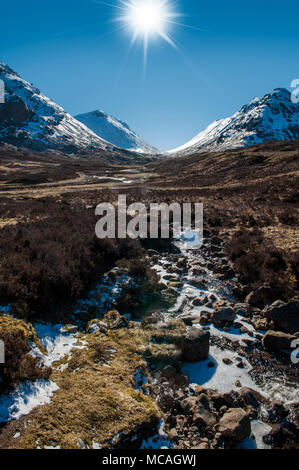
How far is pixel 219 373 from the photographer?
669 centimetres

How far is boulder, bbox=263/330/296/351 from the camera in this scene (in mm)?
7570

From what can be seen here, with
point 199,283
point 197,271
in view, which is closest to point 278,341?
point 199,283

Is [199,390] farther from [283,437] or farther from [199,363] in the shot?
[283,437]

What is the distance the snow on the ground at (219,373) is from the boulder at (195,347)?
143 mm

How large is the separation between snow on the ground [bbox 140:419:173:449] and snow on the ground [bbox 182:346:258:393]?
1.98 metres

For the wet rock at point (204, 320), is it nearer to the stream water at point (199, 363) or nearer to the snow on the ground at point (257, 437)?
the stream water at point (199, 363)

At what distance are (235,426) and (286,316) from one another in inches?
188

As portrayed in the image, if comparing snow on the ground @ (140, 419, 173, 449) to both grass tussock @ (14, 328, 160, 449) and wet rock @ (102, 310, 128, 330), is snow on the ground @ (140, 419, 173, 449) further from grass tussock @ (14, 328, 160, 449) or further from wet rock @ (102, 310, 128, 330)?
wet rock @ (102, 310, 128, 330)

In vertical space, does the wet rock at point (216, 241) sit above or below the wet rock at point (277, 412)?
above

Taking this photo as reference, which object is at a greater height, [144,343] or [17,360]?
[17,360]

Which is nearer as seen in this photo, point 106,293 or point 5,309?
point 5,309

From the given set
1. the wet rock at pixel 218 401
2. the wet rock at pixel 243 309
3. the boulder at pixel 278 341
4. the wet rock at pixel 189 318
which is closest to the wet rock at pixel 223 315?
the wet rock at pixel 243 309

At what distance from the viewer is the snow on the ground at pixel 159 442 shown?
436cm

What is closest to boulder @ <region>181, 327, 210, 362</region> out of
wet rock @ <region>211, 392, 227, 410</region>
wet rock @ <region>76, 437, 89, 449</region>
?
wet rock @ <region>211, 392, 227, 410</region>
